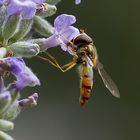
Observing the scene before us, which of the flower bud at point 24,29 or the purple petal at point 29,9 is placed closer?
the purple petal at point 29,9

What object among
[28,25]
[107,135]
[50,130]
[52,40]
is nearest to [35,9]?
[28,25]

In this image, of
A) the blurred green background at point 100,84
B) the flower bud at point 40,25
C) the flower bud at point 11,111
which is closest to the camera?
the flower bud at point 11,111

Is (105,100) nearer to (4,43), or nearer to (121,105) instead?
(121,105)

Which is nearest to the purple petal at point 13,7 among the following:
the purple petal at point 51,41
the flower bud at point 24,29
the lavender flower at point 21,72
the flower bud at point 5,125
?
the flower bud at point 24,29

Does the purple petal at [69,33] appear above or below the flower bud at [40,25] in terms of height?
below

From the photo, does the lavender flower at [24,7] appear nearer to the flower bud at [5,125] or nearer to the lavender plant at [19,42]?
the lavender plant at [19,42]
